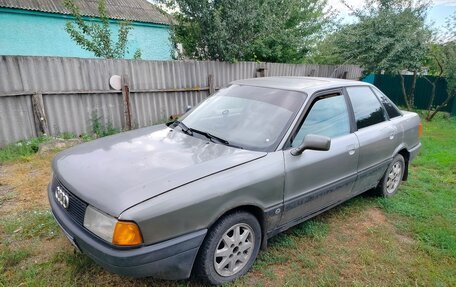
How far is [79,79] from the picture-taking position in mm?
6273

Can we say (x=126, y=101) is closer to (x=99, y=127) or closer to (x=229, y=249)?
(x=99, y=127)

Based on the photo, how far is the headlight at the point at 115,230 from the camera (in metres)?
1.87

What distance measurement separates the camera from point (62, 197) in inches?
92.3

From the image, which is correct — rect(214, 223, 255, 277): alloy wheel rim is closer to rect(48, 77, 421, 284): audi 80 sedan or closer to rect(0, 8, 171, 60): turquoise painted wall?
rect(48, 77, 421, 284): audi 80 sedan

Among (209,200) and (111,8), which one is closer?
(209,200)

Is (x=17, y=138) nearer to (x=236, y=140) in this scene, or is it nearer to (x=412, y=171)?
(x=236, y=140)

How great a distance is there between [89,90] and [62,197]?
4681 millimetres

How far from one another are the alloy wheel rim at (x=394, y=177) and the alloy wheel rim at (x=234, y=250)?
104 inches

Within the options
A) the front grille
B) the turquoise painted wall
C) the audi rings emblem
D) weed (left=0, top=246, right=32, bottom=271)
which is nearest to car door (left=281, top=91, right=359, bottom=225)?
the front grille

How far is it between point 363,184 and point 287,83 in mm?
1573

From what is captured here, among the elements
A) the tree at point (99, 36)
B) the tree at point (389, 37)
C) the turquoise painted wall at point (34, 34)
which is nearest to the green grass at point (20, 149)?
the tree at point (99, 36)

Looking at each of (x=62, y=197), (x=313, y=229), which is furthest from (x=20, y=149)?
(x=313, y=229)

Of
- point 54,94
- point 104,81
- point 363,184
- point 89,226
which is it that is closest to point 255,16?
point 104,81

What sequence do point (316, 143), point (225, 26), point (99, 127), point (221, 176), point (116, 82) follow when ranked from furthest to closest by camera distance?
point (225, 26), point (116, 82), point (99, 127), point (316, 143), point (221, 176)
